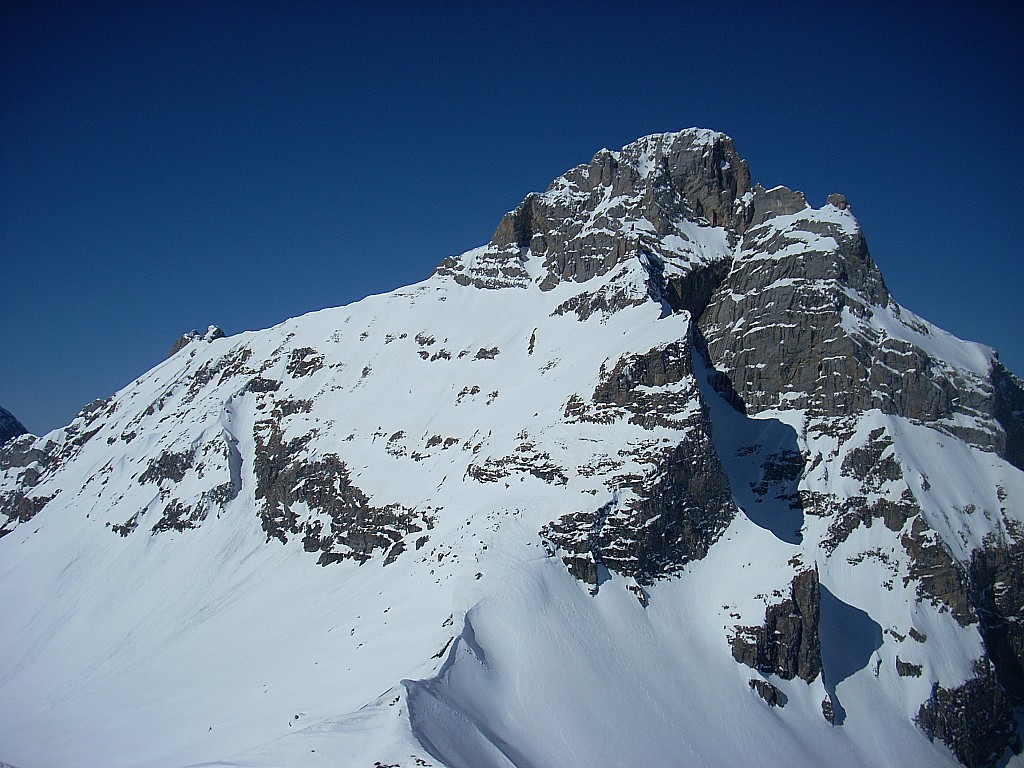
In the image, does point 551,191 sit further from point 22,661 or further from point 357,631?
point 22,661

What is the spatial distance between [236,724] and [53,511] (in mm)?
90295

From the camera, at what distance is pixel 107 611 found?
105375 mm

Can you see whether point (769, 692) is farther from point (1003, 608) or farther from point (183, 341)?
point (183, 341)

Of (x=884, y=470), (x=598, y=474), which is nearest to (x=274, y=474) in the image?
(x=598, y=474)

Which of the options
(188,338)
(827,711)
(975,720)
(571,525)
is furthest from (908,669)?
(188,338)

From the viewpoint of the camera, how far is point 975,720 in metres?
81.0

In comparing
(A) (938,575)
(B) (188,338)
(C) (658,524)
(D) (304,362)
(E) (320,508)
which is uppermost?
(B) (188,338)

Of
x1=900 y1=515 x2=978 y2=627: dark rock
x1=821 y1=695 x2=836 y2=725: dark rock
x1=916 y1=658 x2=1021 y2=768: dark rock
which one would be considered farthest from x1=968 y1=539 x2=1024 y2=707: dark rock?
x1=821 y1=695 x2=836 y2=725: dark rock

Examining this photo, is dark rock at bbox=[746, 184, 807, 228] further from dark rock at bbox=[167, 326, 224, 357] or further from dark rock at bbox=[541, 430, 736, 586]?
dark rock at bbox=[167, 326, 224, 357]

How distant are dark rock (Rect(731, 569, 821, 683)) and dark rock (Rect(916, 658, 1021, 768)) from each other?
1493 centimetres

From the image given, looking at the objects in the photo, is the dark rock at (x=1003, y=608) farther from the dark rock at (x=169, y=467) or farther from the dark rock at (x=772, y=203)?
the dark rock at (x=169, y=467)

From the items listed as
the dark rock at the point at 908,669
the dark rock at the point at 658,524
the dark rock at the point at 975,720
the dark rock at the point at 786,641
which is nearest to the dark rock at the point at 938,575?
the dark rock at the point at 975,720

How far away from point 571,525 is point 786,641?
24.1 meters

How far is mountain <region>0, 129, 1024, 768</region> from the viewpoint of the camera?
65750 millimetres
